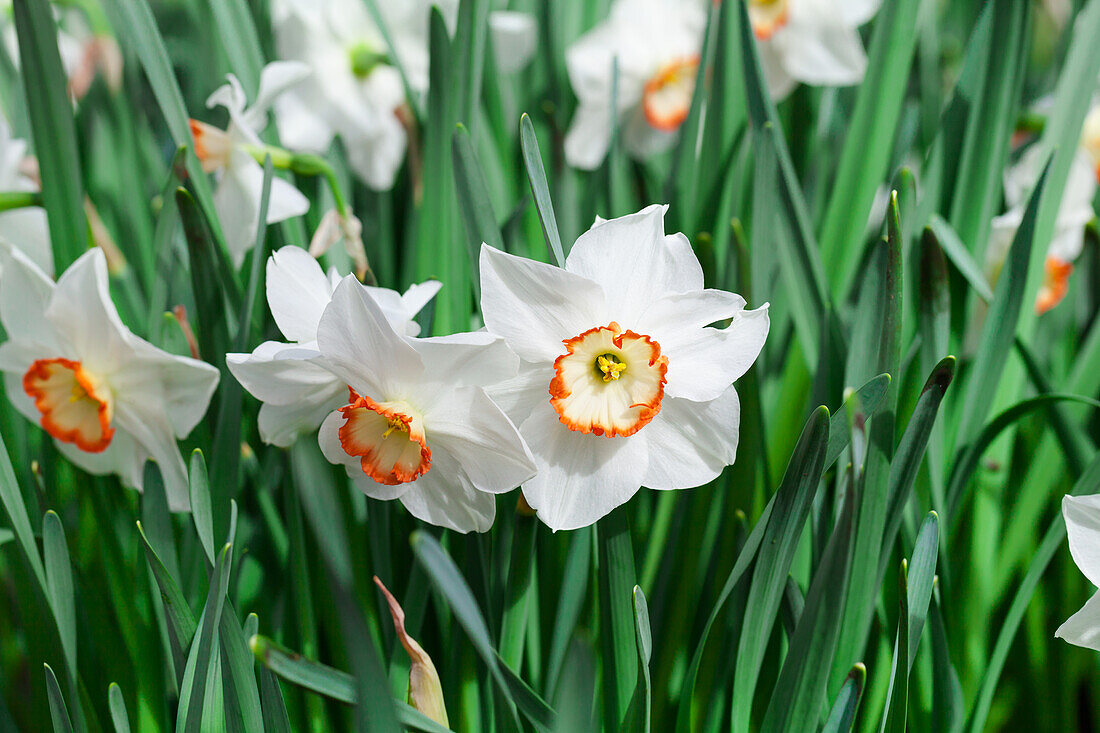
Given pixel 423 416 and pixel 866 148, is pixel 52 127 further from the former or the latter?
pixel 866 148

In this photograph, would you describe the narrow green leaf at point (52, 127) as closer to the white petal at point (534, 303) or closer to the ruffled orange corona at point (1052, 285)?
the white petal at point (534, 303)

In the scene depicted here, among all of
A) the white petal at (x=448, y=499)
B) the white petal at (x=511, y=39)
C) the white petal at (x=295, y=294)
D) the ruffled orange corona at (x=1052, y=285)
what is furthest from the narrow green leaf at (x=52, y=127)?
the ruffled orange corona at (x=1052, y=285)

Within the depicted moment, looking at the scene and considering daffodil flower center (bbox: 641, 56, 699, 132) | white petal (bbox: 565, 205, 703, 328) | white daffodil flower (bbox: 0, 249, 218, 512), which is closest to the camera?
white petal (bbox: 565, 205, 703, 328)

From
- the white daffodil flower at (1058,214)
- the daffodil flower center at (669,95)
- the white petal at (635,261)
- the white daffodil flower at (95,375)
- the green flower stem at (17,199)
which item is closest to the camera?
the white petal at (635,261)

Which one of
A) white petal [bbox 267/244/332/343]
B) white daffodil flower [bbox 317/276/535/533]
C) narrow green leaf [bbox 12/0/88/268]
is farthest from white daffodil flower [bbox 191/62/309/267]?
white daffodil flower [bbox 317/276/535/533]

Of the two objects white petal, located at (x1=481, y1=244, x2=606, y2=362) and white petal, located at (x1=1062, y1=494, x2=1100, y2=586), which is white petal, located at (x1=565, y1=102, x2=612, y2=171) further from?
white petal, located at (x1=1062, y1=494, x2=1100, y2=586)

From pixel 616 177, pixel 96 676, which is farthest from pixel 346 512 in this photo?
pixel 616 177
